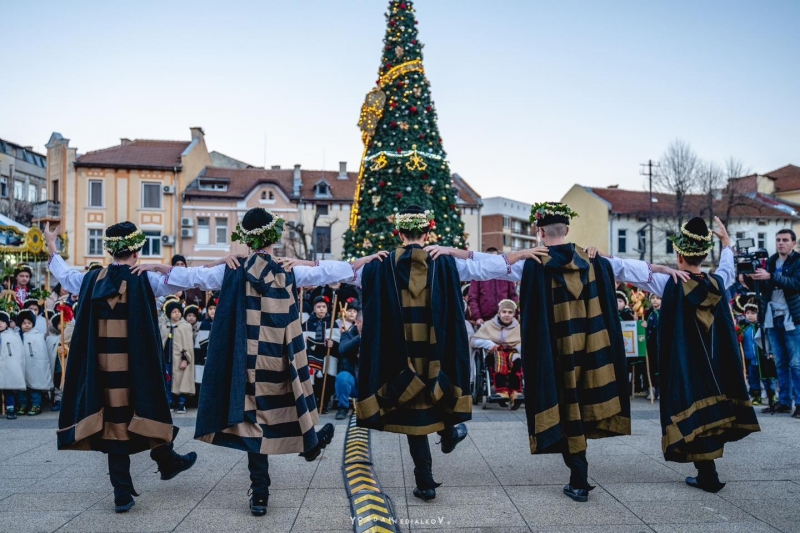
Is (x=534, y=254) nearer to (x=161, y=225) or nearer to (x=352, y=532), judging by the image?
(x=352, y=532)

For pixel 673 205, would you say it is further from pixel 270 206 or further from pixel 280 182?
pixel 270 206

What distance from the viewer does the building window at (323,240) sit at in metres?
42.4

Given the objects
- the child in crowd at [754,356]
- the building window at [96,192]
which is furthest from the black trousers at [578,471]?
the building window at [96,192]

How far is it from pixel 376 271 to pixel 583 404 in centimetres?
191

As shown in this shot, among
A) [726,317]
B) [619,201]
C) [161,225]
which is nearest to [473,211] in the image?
[619,201]

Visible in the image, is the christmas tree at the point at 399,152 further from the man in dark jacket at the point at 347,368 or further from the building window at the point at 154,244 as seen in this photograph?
the building window at the point at 154,244

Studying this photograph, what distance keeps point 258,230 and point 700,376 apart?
367 centimetres

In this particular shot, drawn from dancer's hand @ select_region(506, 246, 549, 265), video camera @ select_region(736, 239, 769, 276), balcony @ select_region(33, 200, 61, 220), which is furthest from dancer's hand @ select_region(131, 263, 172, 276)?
balcony @ select_region(33, 200, 61, 220)

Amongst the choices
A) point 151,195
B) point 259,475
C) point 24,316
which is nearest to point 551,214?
point 259,475

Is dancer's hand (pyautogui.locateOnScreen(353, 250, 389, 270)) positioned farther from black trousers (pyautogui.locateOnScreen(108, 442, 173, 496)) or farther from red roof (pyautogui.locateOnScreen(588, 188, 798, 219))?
red roof (pyautogui.locateOnScreen(588, 188, 798, 219))

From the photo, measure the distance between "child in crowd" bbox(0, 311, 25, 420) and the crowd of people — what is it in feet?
15.8

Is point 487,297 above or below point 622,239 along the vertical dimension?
below

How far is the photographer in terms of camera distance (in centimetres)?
807

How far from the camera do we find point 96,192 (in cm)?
3984
